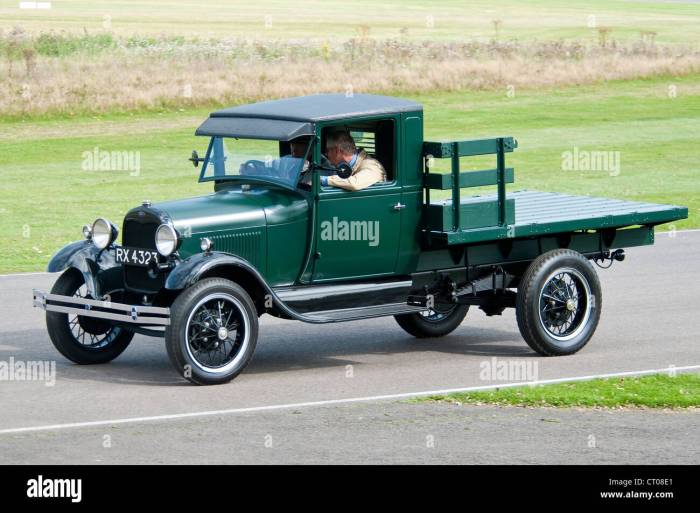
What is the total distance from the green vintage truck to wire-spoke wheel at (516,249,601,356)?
0.04 feet

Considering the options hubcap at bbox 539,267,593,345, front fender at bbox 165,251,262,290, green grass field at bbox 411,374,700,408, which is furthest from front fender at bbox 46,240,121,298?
hubcap at bbox 539,267,593,345

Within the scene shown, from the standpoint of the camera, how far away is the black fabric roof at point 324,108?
10.7m

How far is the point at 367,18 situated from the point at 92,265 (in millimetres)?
49905

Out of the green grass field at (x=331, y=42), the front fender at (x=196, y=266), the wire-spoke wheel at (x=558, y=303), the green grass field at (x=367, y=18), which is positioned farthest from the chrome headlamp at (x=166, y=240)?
the green grass field at (x=367, y=18)

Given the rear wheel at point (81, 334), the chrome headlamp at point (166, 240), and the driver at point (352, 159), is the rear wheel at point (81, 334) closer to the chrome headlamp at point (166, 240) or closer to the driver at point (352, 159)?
the chrome headlamp at point (166, 240)

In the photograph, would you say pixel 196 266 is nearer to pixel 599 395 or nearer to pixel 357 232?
pixel 357 232

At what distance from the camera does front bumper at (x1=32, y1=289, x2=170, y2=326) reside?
392 inches

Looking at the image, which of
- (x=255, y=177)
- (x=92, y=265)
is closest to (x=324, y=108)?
(x=255, y=177)

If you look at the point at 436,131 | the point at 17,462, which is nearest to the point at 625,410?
the point at 17,462

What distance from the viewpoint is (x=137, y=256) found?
1047 cm

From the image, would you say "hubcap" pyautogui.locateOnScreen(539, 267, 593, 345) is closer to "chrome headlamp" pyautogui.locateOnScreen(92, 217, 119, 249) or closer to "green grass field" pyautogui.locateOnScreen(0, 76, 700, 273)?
"chrome headlamp" pyautogui.locateOnScreen(92, 217, 119, 249)

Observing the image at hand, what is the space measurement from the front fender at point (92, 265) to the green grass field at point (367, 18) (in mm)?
33039

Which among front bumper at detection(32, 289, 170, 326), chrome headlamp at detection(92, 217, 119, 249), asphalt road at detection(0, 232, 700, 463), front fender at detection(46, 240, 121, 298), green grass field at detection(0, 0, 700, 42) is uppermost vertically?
green grass field at detection(0, 0, 700, 42)

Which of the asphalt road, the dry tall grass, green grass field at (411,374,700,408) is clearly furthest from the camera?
the dry tall grass
